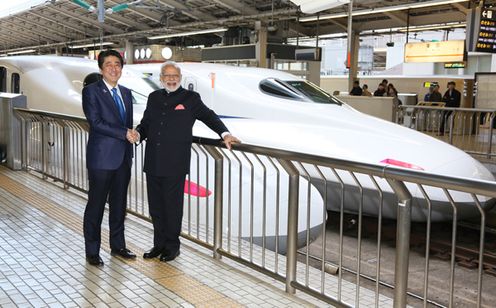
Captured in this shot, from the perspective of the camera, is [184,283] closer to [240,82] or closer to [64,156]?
[64,156]

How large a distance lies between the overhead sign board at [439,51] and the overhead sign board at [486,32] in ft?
14.3

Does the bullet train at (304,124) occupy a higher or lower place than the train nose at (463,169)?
higher

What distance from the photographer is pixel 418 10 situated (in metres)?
17.3

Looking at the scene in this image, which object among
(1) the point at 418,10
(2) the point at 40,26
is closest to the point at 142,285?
(1) the point at 418,10

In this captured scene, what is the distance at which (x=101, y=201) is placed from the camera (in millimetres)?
4176

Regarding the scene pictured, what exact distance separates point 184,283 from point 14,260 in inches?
57.1

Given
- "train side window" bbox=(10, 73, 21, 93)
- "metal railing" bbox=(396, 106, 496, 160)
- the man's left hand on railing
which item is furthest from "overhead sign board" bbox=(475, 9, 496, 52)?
Result: the man's left hand on railing

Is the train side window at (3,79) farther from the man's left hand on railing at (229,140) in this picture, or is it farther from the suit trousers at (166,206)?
the man's left hand on railing at (229,140)

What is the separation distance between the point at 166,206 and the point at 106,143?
637 millimetres

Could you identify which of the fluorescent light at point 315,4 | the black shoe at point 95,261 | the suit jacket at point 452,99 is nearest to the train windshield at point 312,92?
the fluorescent light at point 315,4

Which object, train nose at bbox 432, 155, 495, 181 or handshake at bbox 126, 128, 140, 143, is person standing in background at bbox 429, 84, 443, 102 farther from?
handshake at bbox 126, 128, 140, 143

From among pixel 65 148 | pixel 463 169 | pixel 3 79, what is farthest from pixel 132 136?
pixel 3 79

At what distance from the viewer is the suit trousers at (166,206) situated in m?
4.10

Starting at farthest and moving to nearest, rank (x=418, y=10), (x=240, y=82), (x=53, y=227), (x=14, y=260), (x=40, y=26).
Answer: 1. (x=40, y=26)
2. (x=418, y=10)
3. (x=240, y=82)
4. (x=53, y=227)
5. (x=14, y=260)
